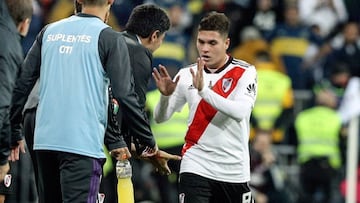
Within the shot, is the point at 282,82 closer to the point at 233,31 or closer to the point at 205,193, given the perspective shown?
the point at 233,31

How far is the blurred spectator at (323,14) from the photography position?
1900 cm

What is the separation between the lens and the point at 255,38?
17984mm

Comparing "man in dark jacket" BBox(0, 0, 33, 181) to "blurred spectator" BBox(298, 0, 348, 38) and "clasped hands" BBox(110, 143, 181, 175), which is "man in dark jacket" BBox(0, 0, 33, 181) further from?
"blurred spectator" BBox(298, 0, 348, 38)

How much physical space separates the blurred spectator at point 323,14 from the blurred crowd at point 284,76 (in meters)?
0.02

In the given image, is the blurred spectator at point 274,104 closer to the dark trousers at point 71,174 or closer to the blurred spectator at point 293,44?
the blurred spectator at point 293,44

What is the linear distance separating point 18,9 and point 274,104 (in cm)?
945

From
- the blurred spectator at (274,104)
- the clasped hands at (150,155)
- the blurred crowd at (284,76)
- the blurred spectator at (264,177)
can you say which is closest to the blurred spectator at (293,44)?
the blurred crowd at (284,76)

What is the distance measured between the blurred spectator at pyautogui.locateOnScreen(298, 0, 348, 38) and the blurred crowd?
16mm

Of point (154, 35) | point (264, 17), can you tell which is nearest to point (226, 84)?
point (154, 35)

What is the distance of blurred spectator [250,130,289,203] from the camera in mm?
15023

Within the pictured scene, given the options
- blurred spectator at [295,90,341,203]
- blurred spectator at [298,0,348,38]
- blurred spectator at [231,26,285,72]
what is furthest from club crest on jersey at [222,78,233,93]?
blurred spectator at [298,0,348,38]

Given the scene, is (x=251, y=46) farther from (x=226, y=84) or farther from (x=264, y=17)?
(x=226, y=84)

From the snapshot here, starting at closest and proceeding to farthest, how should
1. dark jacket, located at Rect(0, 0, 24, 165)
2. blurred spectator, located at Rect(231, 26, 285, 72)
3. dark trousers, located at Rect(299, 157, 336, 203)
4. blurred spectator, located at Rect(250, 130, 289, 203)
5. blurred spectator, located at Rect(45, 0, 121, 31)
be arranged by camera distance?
dark jacket, located at Rect(0, 0, 24, 165) → blurred spectator, located at Rect(250, 130, 289, 203) → dark trousers, located at Rect(299, 157, 336, 203) → blurred spectator, located at Rect(45, 0, 121, 31) → blurred spectator, located at Rect(231, 26, 285, 72)

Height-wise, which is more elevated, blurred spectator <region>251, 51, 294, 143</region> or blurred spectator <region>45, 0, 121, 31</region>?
blurred spectator <region>45, 0, 121, 31</region>
